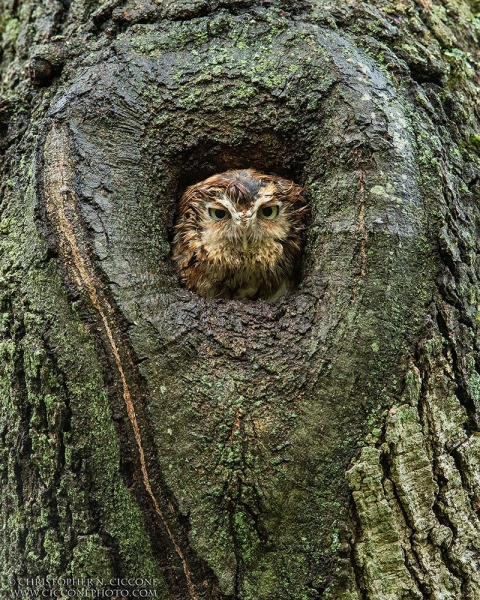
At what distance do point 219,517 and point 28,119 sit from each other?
7.02ft

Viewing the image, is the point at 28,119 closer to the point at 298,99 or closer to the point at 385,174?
the point at 298,99

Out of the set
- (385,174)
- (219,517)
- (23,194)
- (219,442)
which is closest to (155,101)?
(23,194)

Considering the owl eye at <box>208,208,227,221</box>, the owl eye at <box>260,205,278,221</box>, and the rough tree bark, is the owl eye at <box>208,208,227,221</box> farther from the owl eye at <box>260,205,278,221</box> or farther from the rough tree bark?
the rough tree bark

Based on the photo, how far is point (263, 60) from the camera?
3.19 meters

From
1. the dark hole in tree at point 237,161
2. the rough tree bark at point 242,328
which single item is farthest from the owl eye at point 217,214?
the rough tree bark at point 242,328

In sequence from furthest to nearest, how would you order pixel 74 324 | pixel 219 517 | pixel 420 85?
pixel 420 85, pixel 74 324, pixel 219 517

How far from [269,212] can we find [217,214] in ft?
1.00

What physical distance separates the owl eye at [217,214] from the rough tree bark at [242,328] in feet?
1.54

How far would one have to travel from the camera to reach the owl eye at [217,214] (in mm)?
3787

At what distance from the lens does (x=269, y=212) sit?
377 centimetres

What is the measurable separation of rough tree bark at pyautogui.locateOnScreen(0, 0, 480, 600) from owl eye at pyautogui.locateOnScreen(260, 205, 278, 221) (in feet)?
1.24

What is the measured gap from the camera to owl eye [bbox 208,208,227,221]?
12.4ft

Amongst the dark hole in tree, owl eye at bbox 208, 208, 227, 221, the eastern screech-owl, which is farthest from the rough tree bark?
owl eye at bbox 208, 208, 227, 221

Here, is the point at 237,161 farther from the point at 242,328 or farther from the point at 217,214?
the point at 242,328
